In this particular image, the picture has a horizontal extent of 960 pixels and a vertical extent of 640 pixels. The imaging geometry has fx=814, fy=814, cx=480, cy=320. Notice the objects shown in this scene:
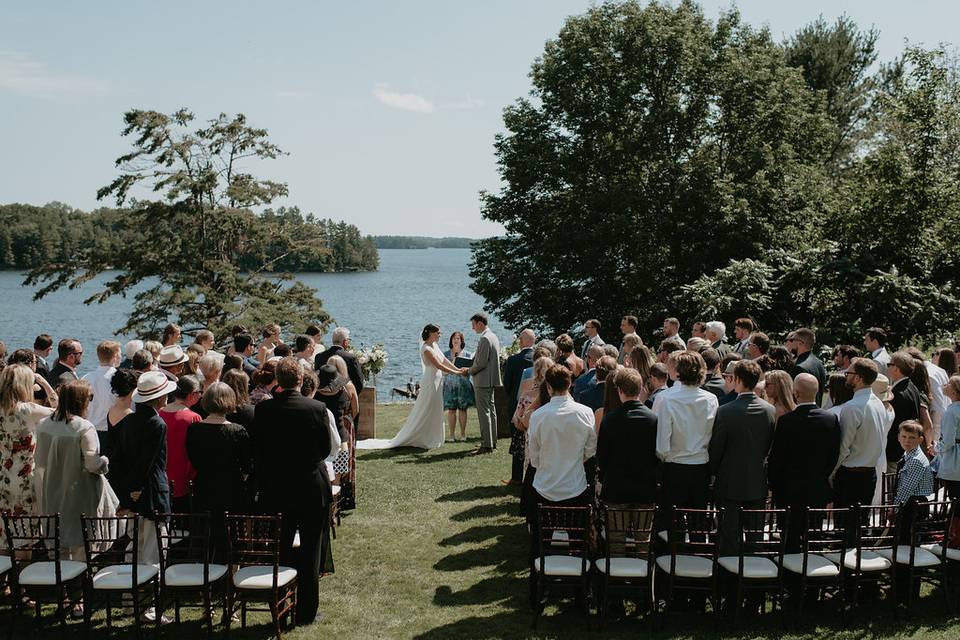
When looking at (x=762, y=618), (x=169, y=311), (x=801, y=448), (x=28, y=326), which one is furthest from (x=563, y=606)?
(x=28, y=326)

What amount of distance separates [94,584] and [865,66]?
43277mm

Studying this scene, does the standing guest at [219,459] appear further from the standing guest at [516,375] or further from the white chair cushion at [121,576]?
the standing guest at [516,375]

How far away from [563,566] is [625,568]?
46 centimetres

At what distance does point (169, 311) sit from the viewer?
2603cm

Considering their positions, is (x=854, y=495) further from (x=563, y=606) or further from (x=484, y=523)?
(x=484, y=523)

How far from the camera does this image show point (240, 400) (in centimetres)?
683

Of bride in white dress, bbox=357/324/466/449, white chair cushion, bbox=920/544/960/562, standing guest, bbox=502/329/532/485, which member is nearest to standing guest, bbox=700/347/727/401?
white chair cushion, bbox=920/544/960/562

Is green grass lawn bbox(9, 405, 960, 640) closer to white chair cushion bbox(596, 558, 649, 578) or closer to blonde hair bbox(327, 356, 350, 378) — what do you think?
white chair cushion bbox(596, 558, 649, 578)

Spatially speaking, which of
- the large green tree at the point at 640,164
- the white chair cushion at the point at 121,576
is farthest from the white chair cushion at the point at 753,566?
the large green tree at the point at 640,164

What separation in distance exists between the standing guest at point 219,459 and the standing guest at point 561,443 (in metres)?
2.30

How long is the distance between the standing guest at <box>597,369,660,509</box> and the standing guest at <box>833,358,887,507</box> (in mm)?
1610

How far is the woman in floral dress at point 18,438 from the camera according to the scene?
6.50m

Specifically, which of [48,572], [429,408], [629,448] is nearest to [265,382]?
[48,572]

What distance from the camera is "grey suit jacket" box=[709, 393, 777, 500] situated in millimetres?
6223
